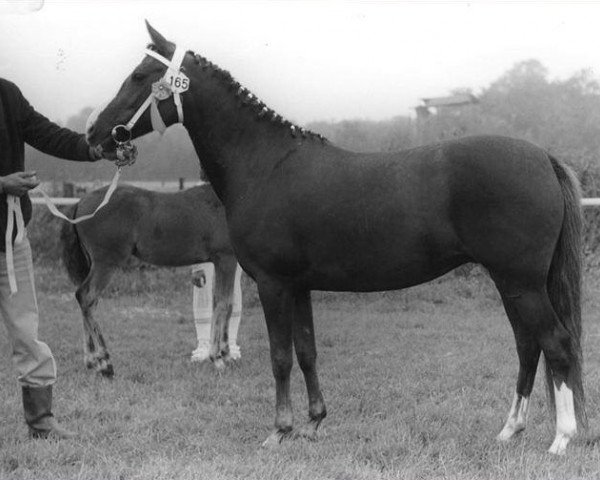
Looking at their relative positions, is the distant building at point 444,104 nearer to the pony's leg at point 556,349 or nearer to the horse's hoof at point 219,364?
the horse's hoof at point 219,364

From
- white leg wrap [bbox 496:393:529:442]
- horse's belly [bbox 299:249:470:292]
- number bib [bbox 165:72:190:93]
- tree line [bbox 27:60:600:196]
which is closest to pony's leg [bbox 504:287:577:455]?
white leg wrap [bbox 496:393:529:442]

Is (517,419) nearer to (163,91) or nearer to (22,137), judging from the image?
(163,91)

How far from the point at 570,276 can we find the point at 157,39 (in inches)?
108

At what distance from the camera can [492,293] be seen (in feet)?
33.1

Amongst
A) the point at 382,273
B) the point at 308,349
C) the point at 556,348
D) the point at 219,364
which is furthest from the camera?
the point at 219,364

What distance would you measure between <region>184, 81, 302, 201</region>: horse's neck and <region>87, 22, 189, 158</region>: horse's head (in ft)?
0.48

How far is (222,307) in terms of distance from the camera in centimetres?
721

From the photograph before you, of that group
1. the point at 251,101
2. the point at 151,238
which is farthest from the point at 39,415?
the point at 151,238

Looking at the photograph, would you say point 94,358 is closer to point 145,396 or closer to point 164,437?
point 145,396

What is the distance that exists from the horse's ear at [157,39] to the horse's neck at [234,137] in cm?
35

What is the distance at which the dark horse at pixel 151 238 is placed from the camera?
280 inches

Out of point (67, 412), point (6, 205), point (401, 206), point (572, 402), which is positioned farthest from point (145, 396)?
point (572, 402)

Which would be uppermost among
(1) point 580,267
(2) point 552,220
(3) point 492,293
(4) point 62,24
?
(4) point 62,24

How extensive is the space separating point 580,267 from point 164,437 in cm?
265
